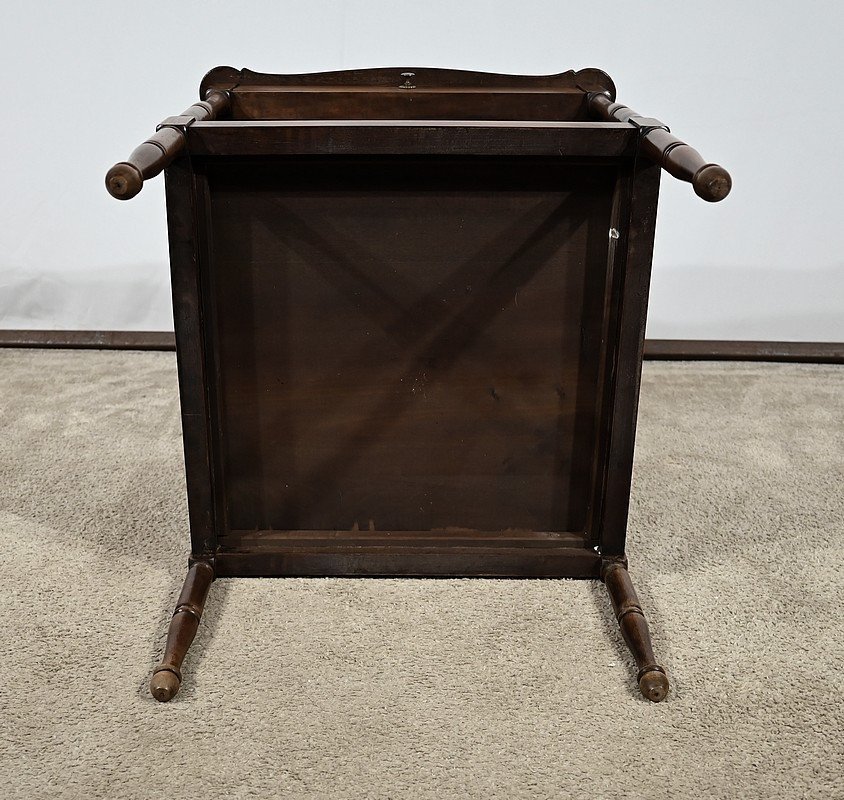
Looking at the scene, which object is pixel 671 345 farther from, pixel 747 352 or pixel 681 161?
pixel 681 161

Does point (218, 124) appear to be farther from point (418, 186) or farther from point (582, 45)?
point (582, 45)

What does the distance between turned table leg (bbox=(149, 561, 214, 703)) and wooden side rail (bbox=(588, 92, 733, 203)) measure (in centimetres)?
91

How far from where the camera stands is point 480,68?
261 cm

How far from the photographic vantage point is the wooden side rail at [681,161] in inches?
44.4

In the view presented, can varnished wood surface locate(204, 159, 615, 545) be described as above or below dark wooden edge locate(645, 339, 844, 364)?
above

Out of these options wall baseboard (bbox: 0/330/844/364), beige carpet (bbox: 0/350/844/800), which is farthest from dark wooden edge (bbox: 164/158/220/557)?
wall baseboard (bbox: 0/330/844/364)

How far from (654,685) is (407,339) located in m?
0.61

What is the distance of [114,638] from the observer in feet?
4.96

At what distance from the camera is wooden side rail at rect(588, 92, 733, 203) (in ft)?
3.70

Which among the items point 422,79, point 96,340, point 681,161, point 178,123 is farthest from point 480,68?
point 681,161

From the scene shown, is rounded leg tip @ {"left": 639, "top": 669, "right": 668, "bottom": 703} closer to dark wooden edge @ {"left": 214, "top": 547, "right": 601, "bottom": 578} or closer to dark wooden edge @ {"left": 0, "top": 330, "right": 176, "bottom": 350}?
dark wooden edge @ {"left": 214, "top": 547, "right": 601, "bottom": 578}

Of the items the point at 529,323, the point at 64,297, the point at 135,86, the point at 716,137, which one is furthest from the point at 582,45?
the point at 64,297

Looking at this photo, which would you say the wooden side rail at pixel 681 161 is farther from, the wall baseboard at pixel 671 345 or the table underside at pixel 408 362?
the wall baseboard at pixel 671 345

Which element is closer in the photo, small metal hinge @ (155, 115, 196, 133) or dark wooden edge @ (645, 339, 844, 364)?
small metal hinge @ (155, 115, 196, 133)
